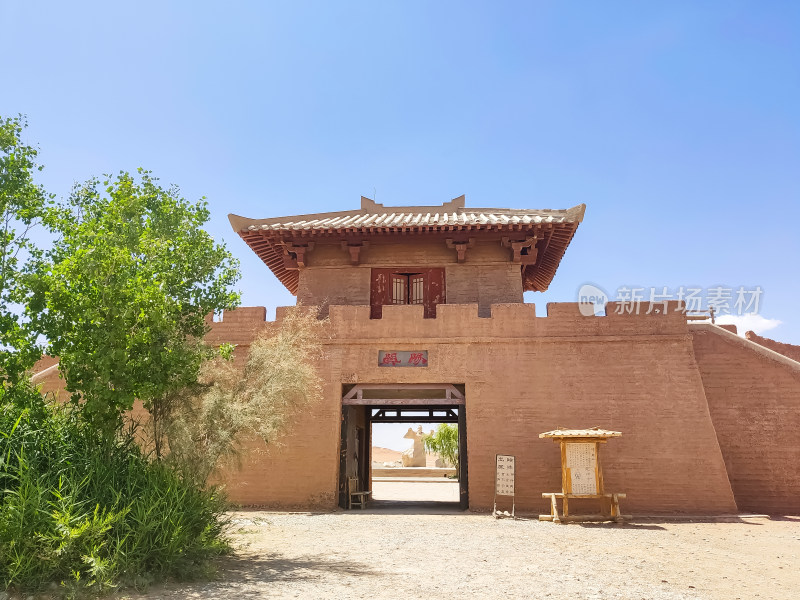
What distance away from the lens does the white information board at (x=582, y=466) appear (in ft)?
35.4

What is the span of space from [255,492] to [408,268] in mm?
6335

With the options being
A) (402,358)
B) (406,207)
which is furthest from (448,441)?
(402,358)

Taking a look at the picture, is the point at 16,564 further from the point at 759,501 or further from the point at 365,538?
the point at 759,501

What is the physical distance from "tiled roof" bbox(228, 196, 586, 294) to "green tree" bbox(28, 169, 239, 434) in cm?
634

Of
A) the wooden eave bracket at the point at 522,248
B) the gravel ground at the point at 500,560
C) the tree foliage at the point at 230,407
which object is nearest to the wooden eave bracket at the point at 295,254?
the tree foliage at the point at 230,407

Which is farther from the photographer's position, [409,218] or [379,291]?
[409,218]

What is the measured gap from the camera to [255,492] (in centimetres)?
1207

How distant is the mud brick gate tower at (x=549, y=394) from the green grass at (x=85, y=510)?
5.52 metres

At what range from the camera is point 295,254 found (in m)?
14.8

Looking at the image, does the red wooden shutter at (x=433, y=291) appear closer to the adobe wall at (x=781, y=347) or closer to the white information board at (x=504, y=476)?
the white information board at (x=504, y=476)

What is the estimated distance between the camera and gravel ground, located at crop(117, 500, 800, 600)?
5.43 m

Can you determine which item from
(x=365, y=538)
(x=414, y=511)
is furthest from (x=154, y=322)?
(x=414, y=511)

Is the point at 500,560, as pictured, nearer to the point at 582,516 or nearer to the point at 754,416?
the point at 582,516

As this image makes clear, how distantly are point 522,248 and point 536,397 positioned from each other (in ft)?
13.0
